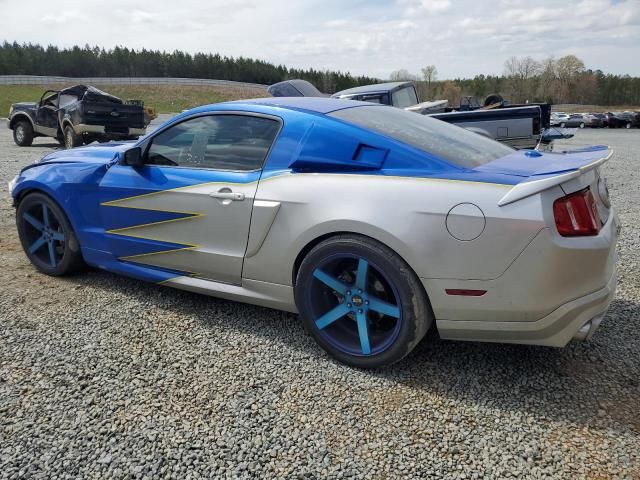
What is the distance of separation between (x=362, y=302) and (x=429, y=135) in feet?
3.56

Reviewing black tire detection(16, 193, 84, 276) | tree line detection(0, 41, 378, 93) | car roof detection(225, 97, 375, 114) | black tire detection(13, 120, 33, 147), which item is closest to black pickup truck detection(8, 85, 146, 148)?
black tire detection(13, 120, 33, 147)

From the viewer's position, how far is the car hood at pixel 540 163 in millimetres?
2570

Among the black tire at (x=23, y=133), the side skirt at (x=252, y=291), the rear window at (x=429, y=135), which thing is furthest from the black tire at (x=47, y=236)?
the black tire at (x=23, y=133)

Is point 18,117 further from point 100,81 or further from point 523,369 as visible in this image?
point 100,81

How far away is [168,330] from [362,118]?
5.95 ft

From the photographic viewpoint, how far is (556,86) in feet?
246

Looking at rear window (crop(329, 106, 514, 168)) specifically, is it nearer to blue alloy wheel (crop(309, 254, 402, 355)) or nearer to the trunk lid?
the trunk lid

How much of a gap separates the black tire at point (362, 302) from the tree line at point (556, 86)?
67658mm

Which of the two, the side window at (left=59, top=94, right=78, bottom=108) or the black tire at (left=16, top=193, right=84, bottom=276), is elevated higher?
the side window at (left=59, top=94, right=78, bottom=108)

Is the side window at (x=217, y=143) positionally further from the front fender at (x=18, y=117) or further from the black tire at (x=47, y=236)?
the front fender at (x=18, y=117)

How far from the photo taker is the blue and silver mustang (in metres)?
2.42

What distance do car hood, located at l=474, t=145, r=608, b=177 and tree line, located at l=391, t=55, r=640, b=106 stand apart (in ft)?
220

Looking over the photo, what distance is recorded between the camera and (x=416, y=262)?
8.38ft

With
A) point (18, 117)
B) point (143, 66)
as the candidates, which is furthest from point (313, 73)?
point (18, 117)
